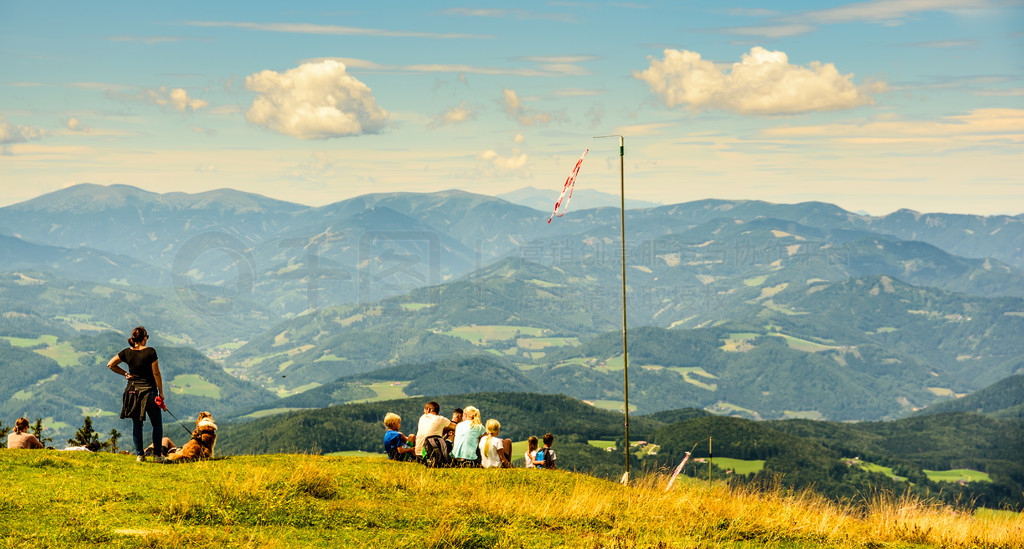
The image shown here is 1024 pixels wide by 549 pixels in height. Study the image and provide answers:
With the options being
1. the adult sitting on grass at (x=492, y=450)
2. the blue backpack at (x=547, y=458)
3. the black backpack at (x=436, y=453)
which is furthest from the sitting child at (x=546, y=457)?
the black backpack at (x=436, y=453)

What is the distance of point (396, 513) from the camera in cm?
1291

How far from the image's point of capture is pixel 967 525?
14328 millimetres

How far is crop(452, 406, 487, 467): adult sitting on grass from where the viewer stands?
18094mm

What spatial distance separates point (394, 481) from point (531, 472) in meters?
3.56

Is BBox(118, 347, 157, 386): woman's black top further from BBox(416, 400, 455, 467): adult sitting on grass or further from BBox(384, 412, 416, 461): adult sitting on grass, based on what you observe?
BBox(416, 400, 455, 467): adult sitting on grass

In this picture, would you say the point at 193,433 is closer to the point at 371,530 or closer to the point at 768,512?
the point at 371,530

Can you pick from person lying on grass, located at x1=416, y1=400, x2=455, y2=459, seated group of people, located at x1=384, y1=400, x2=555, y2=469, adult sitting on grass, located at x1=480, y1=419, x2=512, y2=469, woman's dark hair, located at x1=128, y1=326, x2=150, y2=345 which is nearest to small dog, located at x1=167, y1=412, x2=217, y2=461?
woman's dark hair, located at x1=128, y1=326, x2=150, y2=345

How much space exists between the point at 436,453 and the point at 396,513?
5.18 m

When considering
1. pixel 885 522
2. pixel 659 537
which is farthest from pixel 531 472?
pixel 885 522

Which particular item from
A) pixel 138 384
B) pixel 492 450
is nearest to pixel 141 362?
pixel 138 384

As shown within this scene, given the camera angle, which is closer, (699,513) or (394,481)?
(699,513)

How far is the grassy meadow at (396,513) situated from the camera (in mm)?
11578

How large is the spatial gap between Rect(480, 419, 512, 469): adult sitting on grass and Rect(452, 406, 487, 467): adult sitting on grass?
5.6 inches

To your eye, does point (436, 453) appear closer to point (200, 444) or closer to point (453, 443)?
point (453, 443)
